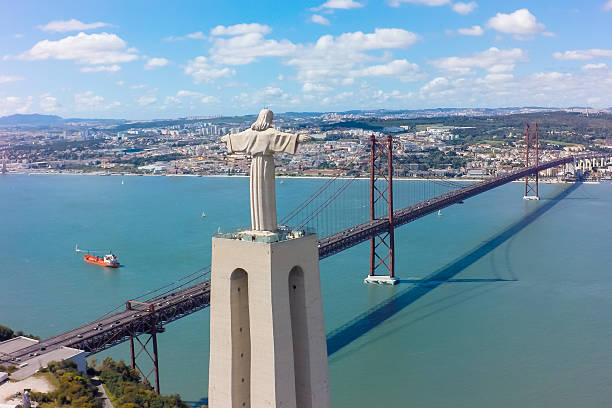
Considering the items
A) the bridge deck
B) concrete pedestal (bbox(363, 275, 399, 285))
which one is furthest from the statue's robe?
concrete pedestal (bbox(363, 275, 399, 285))

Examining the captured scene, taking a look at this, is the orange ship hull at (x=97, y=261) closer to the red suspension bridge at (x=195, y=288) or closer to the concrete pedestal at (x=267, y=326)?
the red suspension bridge at (x=195, y=288)

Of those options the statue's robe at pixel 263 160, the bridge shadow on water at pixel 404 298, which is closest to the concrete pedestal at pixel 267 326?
the statue's robe at pixel 263 160

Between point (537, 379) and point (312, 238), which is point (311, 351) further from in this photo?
point (537, 379)

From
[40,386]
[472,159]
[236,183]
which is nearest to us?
[40,386]

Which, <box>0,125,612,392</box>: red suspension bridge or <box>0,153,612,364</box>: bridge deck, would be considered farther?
<box>0,125,612,392</box>: red suspension bridge

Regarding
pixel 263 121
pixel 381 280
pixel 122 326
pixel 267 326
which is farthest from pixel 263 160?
pixel 381 280

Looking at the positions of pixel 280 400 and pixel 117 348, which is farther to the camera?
pixel 117 348

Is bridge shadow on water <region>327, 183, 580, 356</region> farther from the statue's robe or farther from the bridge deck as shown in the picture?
the statue's robe

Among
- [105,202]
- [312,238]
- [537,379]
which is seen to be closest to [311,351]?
[312,238]
